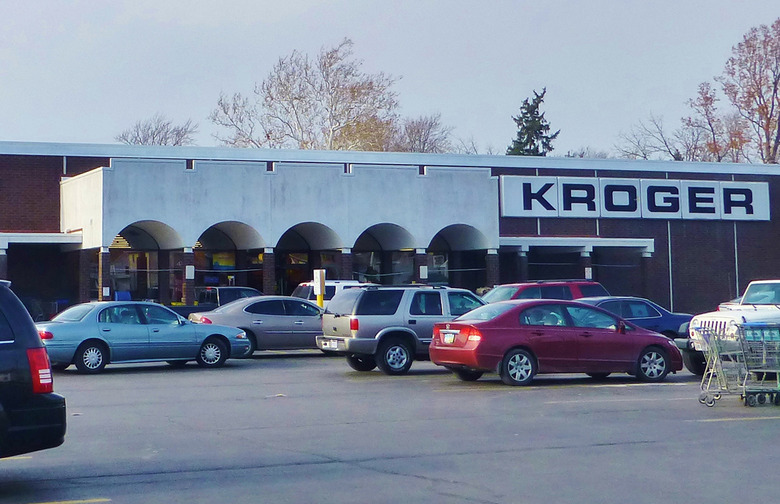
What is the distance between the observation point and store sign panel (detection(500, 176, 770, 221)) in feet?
133

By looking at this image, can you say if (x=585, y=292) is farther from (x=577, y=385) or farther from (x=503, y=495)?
(x=503, y=495)

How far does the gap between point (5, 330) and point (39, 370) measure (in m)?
0.43

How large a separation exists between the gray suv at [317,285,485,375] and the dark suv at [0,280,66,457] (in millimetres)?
10822

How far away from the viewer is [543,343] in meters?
16.6

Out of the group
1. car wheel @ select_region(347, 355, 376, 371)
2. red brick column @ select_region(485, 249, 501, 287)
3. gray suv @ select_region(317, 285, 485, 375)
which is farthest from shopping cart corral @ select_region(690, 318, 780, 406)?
red brick column @ select_region(485, 249, 501, 287)

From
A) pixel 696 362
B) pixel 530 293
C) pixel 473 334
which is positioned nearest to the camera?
pixel 473 334

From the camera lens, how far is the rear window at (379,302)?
18875mm

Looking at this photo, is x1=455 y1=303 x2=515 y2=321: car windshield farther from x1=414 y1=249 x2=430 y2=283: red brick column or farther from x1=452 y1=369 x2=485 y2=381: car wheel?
x1=414 y1=249 x2=430 y2=283: red brick column

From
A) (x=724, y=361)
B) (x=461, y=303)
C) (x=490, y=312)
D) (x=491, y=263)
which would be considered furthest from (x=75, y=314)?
(x=491, y=263)

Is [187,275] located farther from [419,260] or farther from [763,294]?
[763,294]

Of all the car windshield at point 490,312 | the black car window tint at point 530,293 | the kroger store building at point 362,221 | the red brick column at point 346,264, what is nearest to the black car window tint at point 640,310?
the black car window tint at point 530,293

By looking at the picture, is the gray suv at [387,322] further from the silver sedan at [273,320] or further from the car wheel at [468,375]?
the silver sedan at [273,320]

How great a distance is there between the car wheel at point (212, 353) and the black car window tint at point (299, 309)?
3205mm

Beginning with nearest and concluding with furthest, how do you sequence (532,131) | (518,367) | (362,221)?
(518,367) → (362,221) → (532,131)
